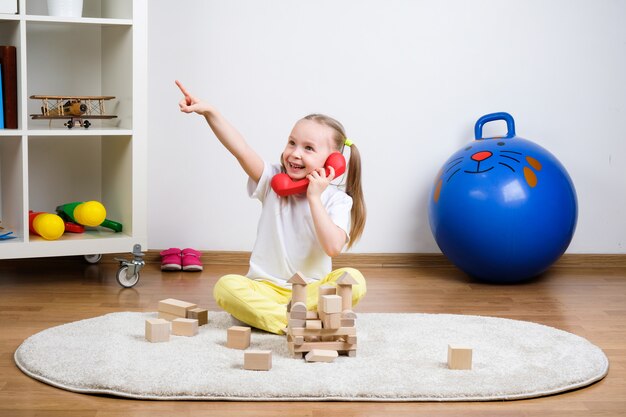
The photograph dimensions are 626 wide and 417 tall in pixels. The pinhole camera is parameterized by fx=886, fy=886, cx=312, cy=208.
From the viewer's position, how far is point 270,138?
3.13 meters

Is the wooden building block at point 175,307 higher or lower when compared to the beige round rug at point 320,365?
higher

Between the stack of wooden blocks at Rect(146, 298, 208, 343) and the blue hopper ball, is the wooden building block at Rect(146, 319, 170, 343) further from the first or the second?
the blue hopper ball

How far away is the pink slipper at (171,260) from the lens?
2.96 meters

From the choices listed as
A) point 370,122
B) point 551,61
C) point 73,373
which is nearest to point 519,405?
point 73,373

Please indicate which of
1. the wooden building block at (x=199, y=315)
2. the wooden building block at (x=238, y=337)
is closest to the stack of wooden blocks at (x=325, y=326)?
the wooden building block at (x=238, y=337)

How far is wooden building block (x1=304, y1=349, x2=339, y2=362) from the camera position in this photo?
1.91m

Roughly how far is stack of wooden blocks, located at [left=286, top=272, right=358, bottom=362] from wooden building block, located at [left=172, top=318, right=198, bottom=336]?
0.26 metres

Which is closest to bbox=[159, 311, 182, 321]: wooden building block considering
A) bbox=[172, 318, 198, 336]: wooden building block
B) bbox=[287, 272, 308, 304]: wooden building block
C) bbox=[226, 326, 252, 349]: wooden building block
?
bbox=[172, 318, 198, 336]: wooden building block

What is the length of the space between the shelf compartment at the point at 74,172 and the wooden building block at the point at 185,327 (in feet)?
2.80

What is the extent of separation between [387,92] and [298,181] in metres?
1.08

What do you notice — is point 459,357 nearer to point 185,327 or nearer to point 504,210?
point 185,327

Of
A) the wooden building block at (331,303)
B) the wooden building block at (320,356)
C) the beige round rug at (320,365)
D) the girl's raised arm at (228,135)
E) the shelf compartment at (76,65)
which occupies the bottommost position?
the beige round rug at (320,365)

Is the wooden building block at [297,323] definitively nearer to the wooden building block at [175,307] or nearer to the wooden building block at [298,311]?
the wooden building block at [298,311]

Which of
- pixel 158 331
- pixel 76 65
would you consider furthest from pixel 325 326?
pixel 76 65
